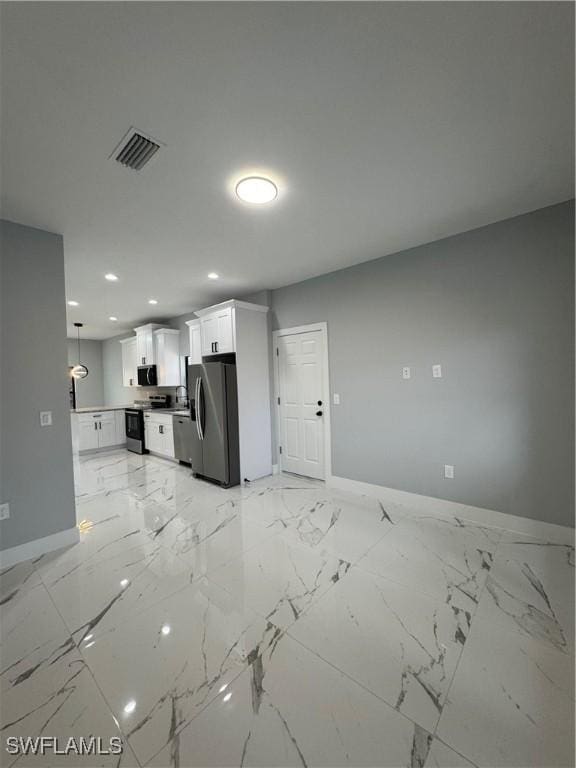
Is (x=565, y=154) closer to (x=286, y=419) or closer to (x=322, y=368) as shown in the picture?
(x=322, y=368)

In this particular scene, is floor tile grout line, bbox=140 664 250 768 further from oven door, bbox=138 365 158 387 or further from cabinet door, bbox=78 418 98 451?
cabinet door, bbox=78 418 98 451

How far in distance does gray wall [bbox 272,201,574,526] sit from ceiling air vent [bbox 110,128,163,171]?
2.40 meters

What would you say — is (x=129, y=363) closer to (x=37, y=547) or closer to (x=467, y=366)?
(x=37, y=547)

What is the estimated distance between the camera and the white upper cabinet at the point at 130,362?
6.64m

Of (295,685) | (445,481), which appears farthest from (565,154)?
(295,685)

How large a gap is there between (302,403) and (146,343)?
12.6ft

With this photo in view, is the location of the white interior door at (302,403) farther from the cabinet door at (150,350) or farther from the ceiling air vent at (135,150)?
the cabinet door at (150,350)

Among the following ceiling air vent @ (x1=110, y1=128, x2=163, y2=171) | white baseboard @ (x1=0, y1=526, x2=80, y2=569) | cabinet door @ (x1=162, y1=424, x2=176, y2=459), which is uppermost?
ceiling air vent @ (x1=110, y1=128, x2=163, y2=171)

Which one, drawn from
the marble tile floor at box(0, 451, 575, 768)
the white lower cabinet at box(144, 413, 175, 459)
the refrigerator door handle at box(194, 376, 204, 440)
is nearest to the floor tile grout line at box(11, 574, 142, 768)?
the marble tile floor at box(0, 451, 575, 768)

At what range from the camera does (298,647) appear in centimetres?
152

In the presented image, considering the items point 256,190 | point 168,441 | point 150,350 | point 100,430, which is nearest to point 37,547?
point 168,441

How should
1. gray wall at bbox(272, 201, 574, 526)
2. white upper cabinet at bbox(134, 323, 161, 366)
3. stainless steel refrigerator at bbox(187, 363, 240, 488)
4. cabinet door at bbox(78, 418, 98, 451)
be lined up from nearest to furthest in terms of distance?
gray wall at bbox(272, 201, 574, 526)
stainless steel refrigerator at bbox(187, 363, 240, 488)
cabinet door at bbox(78, 418, 98, 451)
white upper cabinet at bbox(134, 323, 161, 366)

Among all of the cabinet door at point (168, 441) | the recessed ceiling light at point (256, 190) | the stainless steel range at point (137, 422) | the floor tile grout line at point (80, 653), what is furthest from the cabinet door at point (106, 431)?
the recessed ceiling light at point (256, 190)

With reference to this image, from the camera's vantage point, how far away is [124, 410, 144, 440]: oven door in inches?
233
